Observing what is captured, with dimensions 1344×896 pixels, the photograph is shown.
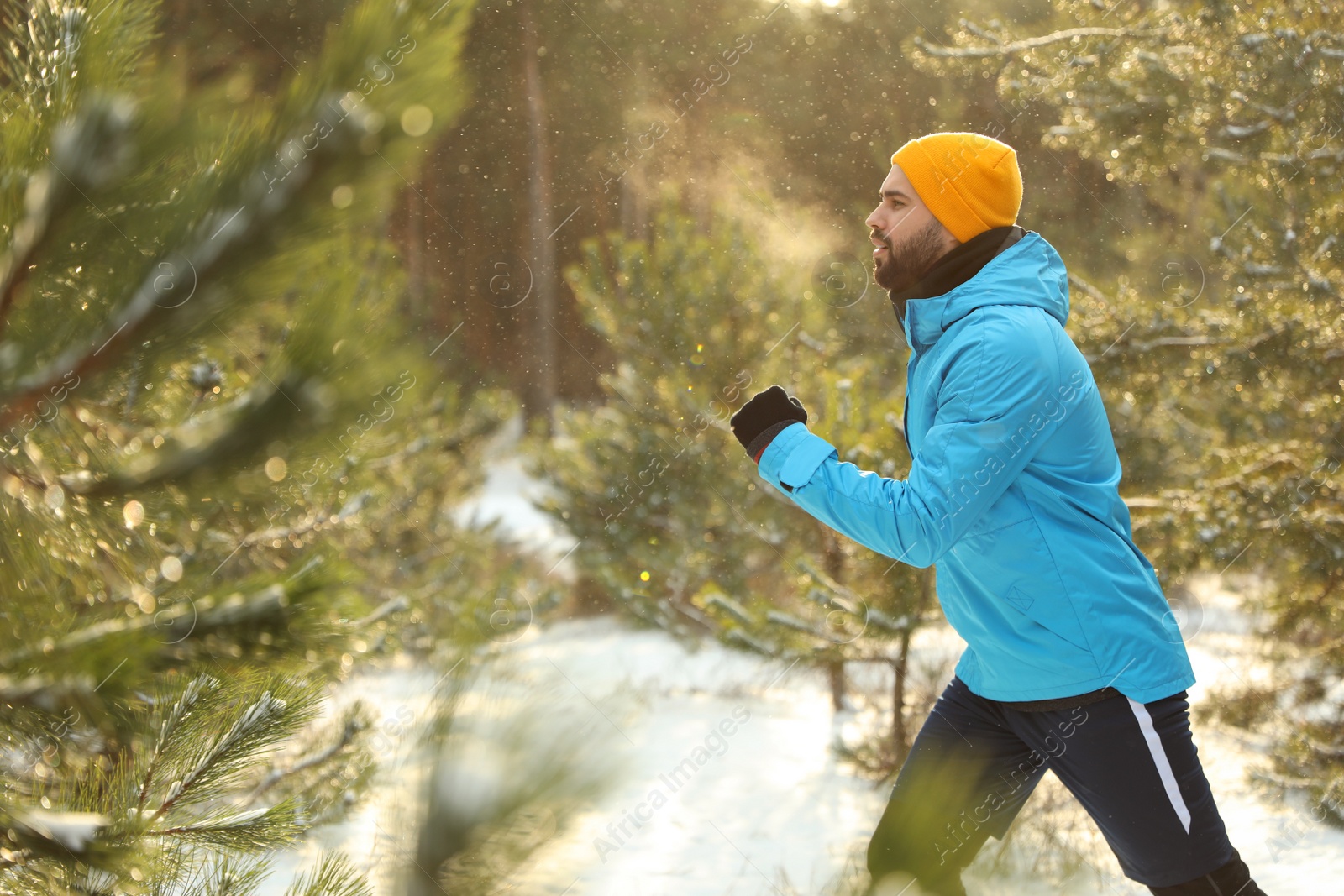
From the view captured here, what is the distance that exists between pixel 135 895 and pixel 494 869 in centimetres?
67

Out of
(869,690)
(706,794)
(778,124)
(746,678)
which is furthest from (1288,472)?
(778,124)

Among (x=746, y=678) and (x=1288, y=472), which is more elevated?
(x=1288, y=472)

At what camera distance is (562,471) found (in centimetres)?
673

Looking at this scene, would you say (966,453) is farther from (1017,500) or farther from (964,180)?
(964,180)

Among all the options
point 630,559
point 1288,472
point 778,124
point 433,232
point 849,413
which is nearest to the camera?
point 1288,472

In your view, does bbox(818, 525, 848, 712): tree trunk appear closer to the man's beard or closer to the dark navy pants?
the dark navy pants

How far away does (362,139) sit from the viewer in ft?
2.99

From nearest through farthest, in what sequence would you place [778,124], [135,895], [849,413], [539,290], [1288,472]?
[135,895], [1288,472], [849,413], [778,124], [539,290]

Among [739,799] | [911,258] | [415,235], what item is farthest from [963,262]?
[415,235]

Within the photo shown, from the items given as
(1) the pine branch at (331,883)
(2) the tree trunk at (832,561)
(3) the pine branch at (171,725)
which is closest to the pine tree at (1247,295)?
(2) the tree trunk at (832,561)

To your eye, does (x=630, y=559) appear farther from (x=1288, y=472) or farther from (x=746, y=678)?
(x=1288, y=472)

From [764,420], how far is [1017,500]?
47 cm

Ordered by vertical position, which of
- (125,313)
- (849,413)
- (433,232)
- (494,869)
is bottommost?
(433,232)

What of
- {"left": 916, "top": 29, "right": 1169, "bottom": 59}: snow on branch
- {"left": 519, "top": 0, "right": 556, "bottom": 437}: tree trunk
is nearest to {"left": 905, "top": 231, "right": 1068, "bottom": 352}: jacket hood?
{"left": 916, "top": 29, "right": 1169, "bottom": 59}: snow on branch
